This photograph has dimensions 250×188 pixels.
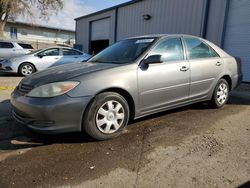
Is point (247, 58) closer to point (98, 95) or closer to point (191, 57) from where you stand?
point (191, 57)

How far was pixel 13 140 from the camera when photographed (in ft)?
12.7

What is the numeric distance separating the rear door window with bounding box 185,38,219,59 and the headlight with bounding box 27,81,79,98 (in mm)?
2369

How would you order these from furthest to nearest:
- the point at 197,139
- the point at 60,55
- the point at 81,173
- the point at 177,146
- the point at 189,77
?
the point at 60,55
the point at 189,77
the point at 197,139
the point at 177,146
the point at 81,173

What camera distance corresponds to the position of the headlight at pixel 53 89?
136 inches

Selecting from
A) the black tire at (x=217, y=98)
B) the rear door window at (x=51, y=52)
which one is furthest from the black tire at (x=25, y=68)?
the black tire at (x=217, y=98)

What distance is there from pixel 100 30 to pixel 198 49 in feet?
53.8

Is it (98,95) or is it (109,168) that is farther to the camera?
(98,95)

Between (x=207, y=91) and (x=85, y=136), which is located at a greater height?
(x=207, y=91)

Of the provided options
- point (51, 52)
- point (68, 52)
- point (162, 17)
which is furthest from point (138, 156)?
point (162, 17)

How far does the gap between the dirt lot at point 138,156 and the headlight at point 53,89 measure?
704 mm

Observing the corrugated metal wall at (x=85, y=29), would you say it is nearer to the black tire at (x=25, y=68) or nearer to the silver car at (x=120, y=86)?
the black tire at (x=25, y=68)

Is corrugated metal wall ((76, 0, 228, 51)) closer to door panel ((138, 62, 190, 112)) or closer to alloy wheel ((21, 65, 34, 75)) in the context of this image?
door panel ((138, 62, 190, 112))

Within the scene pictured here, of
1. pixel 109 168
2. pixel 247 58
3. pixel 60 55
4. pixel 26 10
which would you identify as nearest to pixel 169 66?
pixel 109 168

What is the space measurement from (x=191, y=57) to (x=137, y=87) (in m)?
1.44
